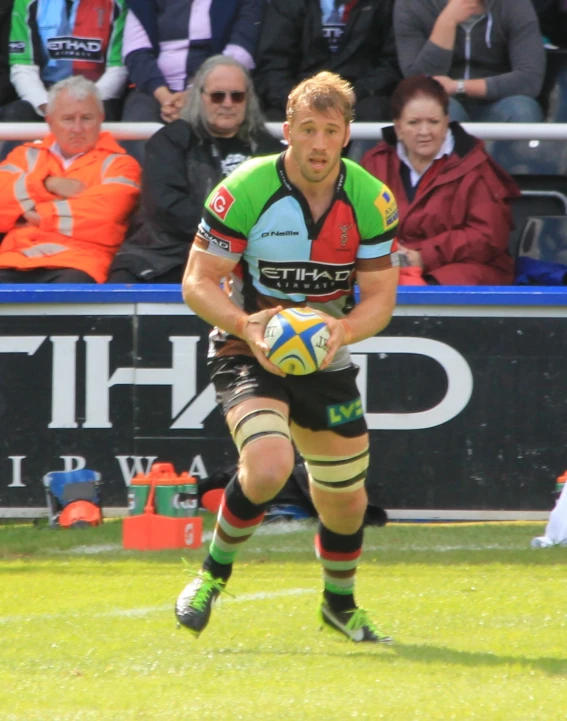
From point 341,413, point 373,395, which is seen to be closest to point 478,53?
point 373,395

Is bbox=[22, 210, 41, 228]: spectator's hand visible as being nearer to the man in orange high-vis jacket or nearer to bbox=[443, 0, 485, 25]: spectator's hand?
the man in orange high-vis jacket

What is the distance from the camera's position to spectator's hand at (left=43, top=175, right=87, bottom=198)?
28.2 ft

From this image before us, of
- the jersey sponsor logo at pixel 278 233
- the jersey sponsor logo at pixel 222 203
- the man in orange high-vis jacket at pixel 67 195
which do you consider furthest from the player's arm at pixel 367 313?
the man in orange high-vis jacket at pixel 67 195

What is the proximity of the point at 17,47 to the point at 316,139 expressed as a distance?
5.80 m

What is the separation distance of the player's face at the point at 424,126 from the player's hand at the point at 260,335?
3731 millimetres

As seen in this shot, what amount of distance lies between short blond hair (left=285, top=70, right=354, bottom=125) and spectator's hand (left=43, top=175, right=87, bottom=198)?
4.10 metres

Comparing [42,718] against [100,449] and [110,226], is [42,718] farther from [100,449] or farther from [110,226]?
[110,226]

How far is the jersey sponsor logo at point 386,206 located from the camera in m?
4.83

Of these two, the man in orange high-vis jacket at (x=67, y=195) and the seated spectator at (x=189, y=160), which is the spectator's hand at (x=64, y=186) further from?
the seated spectator at (x=189, y=160)

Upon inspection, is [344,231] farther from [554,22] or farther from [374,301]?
[554,22]

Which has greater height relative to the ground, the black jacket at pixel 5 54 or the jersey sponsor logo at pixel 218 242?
the black jacket at pixel 5 54

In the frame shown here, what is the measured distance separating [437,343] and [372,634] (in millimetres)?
3056

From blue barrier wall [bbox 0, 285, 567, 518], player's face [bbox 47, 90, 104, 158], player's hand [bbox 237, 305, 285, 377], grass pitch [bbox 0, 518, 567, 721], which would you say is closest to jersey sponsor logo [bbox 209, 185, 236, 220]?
player's hand [bbox 237, 305, 285, 377]

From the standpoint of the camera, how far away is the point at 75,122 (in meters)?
8.64
